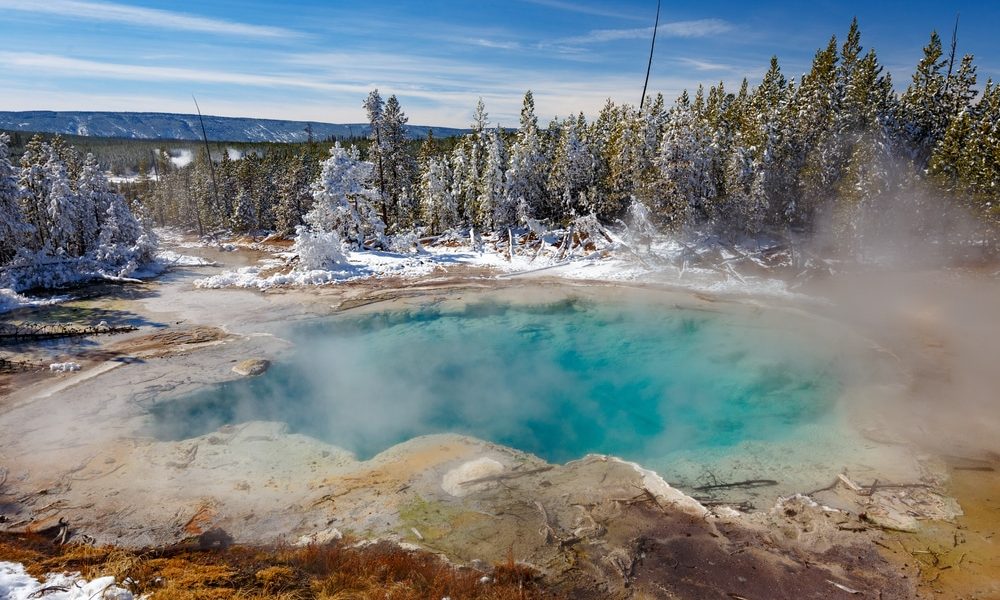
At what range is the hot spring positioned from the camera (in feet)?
49.1

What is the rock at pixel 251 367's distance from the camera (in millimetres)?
18263

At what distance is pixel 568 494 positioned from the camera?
37.4 ft

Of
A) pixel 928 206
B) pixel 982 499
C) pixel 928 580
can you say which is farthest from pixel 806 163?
pixel 928 580

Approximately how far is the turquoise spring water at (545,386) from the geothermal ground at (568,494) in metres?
1.19

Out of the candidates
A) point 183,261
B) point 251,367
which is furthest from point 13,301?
point 251,367

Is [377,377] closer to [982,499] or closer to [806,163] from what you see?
[982,499]

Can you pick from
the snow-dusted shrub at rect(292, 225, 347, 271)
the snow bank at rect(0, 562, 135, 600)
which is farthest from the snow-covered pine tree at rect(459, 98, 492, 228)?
the snow bank at rect(0, 562, 135, 600)

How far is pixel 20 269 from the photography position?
32.3 metres

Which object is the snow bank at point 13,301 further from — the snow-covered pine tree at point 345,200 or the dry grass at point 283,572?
the dry grass at point 283,572

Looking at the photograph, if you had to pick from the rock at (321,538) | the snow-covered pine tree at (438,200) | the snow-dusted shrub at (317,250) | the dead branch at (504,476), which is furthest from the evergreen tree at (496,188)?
the rock at (321,538)

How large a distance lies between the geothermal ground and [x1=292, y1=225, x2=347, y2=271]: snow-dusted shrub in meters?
15.1

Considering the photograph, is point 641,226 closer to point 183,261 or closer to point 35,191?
point 183,261

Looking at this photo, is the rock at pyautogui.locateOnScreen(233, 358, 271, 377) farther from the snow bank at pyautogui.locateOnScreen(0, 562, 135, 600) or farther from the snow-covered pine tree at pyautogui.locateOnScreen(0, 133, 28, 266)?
the snow-covered pine tree at pyautogui.locateOnScreen(0, 133, 28, 266)

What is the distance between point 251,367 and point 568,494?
13.4 m
